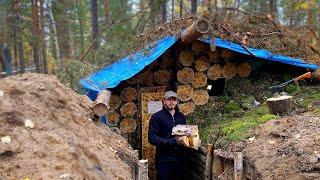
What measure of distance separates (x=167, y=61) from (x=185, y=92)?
875 mm

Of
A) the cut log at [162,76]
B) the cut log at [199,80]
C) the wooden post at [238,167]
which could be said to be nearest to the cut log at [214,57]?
the cut log at [199,80]

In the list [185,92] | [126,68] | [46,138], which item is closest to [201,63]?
[185,92]

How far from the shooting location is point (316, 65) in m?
10.9

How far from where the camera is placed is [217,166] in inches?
299

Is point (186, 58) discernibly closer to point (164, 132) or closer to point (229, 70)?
point (229, 70)

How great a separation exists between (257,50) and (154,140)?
430cm

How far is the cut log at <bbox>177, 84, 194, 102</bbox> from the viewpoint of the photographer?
10641mm

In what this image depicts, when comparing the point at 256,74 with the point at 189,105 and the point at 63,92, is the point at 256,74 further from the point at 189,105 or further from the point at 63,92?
the point at 63,92

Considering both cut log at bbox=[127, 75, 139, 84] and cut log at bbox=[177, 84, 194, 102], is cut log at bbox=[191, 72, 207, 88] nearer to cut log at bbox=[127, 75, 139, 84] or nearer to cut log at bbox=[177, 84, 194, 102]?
cut log at bbox=[177, 84, 194, 102]

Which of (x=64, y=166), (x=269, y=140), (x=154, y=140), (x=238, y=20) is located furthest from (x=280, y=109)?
(x=64, y=166)

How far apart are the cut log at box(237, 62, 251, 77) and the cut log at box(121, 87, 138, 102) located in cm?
267

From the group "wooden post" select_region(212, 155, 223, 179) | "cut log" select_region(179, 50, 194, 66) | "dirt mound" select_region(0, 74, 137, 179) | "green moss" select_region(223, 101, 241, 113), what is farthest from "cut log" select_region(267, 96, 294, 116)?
"dirt mound" select_region(0, 74, 137, 179)

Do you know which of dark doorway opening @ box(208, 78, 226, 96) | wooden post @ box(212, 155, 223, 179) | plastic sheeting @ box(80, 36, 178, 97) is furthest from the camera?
dark doorway opening @ box(208, 78, 226, 96)

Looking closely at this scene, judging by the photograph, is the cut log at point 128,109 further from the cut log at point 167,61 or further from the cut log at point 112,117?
the cut log at point 167,61
